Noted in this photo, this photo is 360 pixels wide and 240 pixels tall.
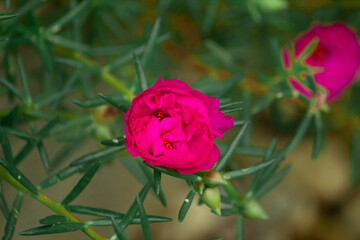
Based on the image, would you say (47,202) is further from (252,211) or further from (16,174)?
(252,211)

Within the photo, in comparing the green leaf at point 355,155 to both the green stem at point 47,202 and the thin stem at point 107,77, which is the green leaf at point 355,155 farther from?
the green stem at point 47,202

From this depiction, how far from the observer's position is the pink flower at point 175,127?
1.40 ft

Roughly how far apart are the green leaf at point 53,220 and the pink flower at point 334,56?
0.61 m

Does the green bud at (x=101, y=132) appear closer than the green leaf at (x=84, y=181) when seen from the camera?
No

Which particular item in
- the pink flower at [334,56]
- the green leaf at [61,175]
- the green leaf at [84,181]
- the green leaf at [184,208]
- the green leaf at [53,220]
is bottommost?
the green leaf at [184,208]

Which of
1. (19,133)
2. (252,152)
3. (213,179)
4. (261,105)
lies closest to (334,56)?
(261,105)

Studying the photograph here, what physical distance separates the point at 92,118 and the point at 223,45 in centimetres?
57

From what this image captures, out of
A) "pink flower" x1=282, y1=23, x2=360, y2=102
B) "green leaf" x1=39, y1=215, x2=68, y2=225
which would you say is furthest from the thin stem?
"pink flower" x1=282, y1=23, x2=360, y2=102

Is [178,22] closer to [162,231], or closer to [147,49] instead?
[147,49]

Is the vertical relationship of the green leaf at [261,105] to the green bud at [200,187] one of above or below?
above

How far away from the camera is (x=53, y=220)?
534mm

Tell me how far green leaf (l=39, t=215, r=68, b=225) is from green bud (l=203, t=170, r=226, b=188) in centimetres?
20

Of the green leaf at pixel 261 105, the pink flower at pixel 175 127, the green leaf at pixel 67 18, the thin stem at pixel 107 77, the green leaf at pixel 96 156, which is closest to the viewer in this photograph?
the pink flower at pixel 175 127

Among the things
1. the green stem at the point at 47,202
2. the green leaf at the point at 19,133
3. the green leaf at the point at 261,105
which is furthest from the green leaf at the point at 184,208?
the green leaf at the point at 261,105
